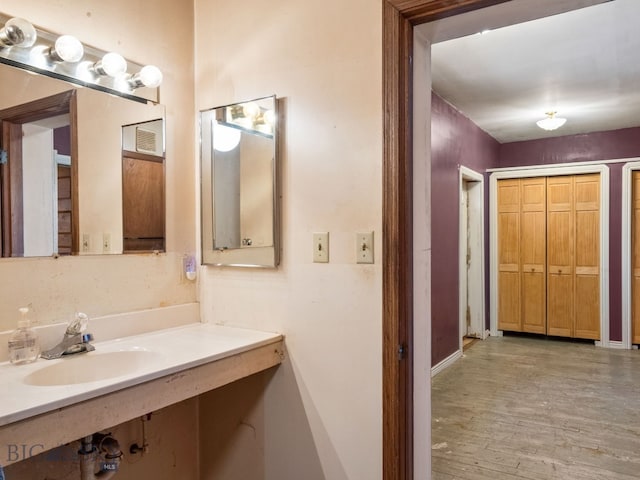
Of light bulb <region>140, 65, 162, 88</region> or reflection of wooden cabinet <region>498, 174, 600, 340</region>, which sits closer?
light bulb <region>140, 65, 162, 88</region>

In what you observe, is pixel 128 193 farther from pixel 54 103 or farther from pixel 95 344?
pixel 95 344

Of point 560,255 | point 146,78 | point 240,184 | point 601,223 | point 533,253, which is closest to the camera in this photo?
point 146,78

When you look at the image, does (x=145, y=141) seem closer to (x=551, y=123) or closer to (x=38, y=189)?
(x=38, y=189)

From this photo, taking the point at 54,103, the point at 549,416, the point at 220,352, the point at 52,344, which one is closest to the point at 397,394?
the point at 220,352

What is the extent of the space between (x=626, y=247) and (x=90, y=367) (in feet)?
17.8

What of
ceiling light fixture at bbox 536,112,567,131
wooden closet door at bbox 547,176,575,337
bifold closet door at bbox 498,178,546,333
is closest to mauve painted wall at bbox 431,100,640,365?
bifold closet door at bbox 498,178,546,333

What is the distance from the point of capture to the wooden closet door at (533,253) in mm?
5379

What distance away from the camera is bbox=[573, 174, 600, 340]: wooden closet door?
5.10 metres

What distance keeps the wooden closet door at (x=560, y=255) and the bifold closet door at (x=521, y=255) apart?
0.23 ft

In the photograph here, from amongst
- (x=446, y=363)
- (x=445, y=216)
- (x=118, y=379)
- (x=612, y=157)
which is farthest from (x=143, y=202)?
(x=612, y=157)

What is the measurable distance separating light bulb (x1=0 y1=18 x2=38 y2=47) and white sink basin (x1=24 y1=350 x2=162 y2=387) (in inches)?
40.9

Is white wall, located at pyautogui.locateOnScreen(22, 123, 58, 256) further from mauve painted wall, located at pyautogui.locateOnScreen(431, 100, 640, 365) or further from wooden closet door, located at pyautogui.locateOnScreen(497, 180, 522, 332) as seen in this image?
wooden closet door, located at pyautogui.locateOnScreen(497, 180, 522, 332)

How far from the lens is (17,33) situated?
1406mm

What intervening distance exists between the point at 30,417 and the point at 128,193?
1005 mm
